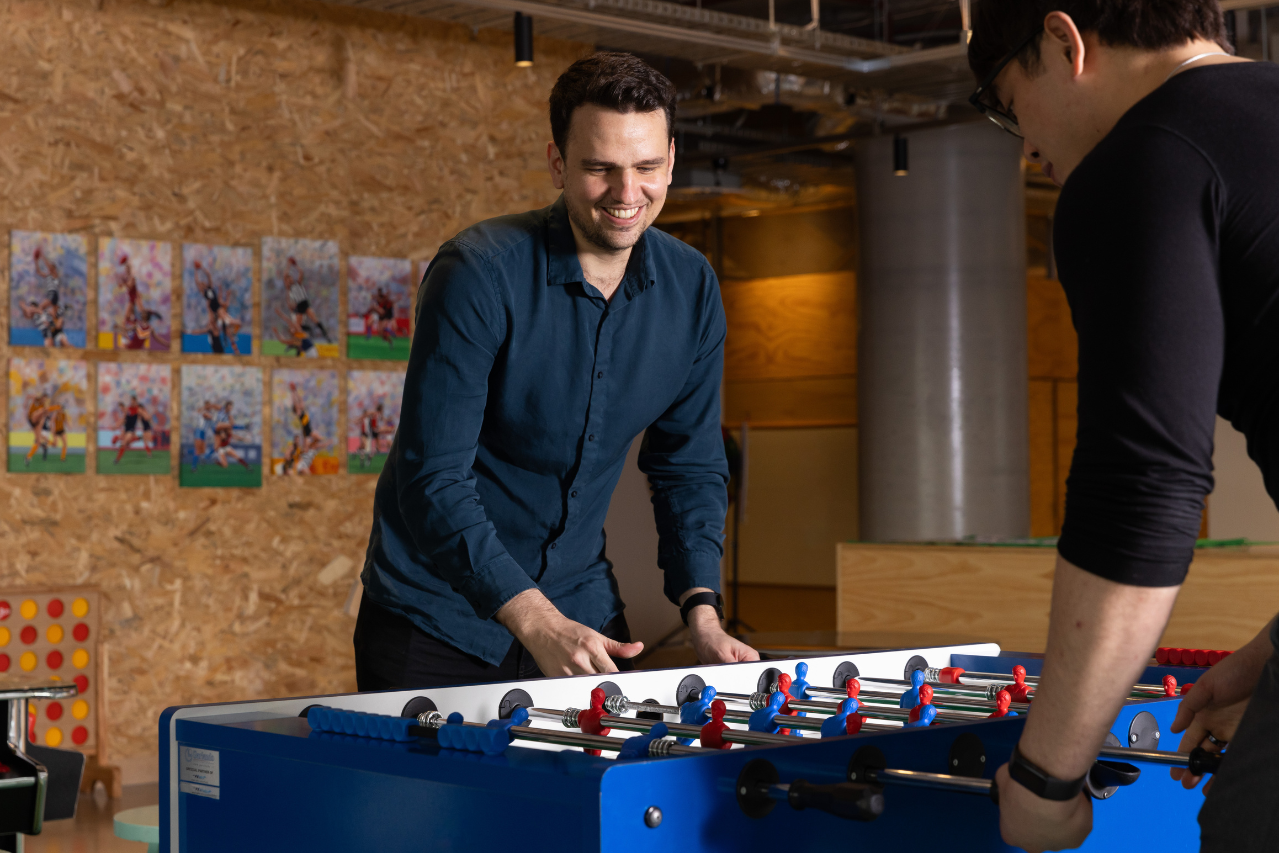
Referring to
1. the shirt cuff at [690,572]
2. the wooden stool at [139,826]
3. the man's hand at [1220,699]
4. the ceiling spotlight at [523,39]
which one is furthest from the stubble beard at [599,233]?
the ceiling spotlight at [523,39]

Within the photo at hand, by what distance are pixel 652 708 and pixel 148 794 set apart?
3.84 meters

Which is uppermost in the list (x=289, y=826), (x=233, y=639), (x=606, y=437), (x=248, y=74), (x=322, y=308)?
(x=248, y=74)

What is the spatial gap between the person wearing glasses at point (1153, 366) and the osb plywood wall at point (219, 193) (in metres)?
4.54

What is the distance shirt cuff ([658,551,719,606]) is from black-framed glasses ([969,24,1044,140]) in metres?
1.10

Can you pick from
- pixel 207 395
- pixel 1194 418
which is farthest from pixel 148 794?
pixel 1194 418

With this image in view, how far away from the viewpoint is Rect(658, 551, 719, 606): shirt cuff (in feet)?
7.93

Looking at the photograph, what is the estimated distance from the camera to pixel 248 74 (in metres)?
5.50

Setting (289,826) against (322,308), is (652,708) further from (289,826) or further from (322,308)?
(322,308)

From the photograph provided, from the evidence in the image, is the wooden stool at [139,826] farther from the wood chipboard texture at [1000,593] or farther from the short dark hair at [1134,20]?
the short dark hair at [1134,20]

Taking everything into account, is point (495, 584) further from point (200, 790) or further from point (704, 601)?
point (200, 790)

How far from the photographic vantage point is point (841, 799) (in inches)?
48.5

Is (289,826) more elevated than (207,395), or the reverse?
(207,395)

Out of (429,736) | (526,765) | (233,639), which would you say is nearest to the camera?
(526,765)

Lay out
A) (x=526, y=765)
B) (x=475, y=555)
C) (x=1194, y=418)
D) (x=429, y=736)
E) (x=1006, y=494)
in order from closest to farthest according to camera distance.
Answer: (x=1194, y=418) < (x=526, y=765) < (x=429, y=736) < (x=475, y=555) < (x=1006, y=494)
